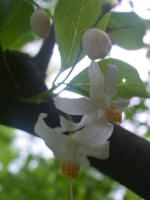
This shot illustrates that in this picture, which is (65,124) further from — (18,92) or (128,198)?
(128,198)

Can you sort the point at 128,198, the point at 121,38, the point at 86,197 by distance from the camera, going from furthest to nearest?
the point at 86,197 → the point at 128,198 → the point at 121,38

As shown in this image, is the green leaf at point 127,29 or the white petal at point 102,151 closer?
the white petal at point 102,151

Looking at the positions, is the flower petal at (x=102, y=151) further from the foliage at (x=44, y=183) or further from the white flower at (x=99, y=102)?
the foliage at (x=44, y=183)

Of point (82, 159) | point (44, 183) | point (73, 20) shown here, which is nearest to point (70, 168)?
point (82, 159)

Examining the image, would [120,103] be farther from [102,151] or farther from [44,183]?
[44,183]

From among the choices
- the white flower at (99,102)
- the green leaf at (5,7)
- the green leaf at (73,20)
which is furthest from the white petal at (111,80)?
the green leaf at (5,7)

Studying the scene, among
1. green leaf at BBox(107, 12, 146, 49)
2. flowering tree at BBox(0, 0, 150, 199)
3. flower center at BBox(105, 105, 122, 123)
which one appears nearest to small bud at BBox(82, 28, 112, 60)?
flowering tree at BBox(0, 0, 150, 199)

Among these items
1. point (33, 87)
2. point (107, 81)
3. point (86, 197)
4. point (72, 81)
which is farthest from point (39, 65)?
point (86, 197)
